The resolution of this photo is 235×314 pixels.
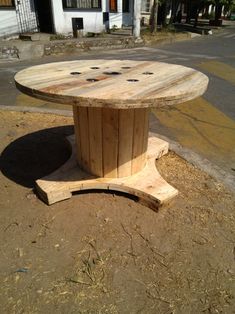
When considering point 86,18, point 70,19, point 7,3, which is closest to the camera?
point 7,3

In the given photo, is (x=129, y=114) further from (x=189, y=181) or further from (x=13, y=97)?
(x=13, y=97)

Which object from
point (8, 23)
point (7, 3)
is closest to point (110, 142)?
point (8, 23)

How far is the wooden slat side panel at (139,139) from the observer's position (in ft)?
8.59

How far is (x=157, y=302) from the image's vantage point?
5.96ft

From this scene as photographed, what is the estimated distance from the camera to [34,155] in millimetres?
3484

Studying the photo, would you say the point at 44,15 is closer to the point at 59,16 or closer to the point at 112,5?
the point at 59,16

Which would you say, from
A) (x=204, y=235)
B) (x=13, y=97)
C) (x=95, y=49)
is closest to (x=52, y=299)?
(x=204, y=235)

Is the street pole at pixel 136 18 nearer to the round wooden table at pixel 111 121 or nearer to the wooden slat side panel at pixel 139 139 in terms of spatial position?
the round wooden table at pixel 111 121

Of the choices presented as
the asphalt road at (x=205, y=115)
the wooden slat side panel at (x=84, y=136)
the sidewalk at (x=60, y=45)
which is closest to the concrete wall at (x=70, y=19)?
the sidewalk at (x=60, y=45)

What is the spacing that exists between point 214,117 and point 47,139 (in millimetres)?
2785

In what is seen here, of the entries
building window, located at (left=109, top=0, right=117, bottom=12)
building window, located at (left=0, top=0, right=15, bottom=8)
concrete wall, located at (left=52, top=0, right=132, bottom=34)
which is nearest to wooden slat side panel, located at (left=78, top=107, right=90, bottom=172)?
building window, located at (left=0, top=0, right=15, bottom=8)

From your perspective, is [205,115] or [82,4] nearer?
[205,115]

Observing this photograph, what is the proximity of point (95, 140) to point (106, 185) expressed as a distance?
44 centimetres

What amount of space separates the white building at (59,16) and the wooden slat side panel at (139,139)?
1090 centimetres
